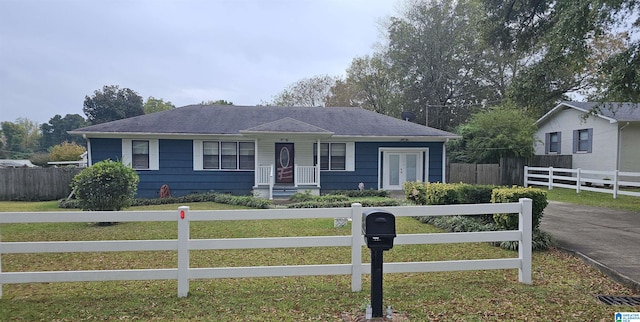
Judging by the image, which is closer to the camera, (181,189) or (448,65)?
(181,189)

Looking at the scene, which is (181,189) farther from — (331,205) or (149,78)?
(149,78)

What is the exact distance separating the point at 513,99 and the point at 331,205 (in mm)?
6799

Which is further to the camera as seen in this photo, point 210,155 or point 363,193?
point 210,155

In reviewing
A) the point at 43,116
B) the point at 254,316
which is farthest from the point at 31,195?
the point at 43,116

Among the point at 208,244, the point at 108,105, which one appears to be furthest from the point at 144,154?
the point at 108,105

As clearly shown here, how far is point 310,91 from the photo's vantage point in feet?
130

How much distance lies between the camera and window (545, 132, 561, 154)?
71.9 ft

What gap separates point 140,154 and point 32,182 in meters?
5.61

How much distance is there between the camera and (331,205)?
11.1 meters

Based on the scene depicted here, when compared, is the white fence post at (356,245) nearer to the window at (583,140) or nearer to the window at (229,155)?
the window at (229,155)

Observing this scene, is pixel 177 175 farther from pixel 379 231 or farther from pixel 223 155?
pixel 379 231

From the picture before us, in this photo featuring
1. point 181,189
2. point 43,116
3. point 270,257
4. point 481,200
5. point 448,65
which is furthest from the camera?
point 43,116

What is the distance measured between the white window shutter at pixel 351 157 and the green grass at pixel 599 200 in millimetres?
7882

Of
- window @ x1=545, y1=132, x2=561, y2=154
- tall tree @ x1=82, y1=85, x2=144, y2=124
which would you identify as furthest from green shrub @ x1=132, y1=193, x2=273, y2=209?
tall tree @ x1=82, y1=85, x2=144, y2=124
